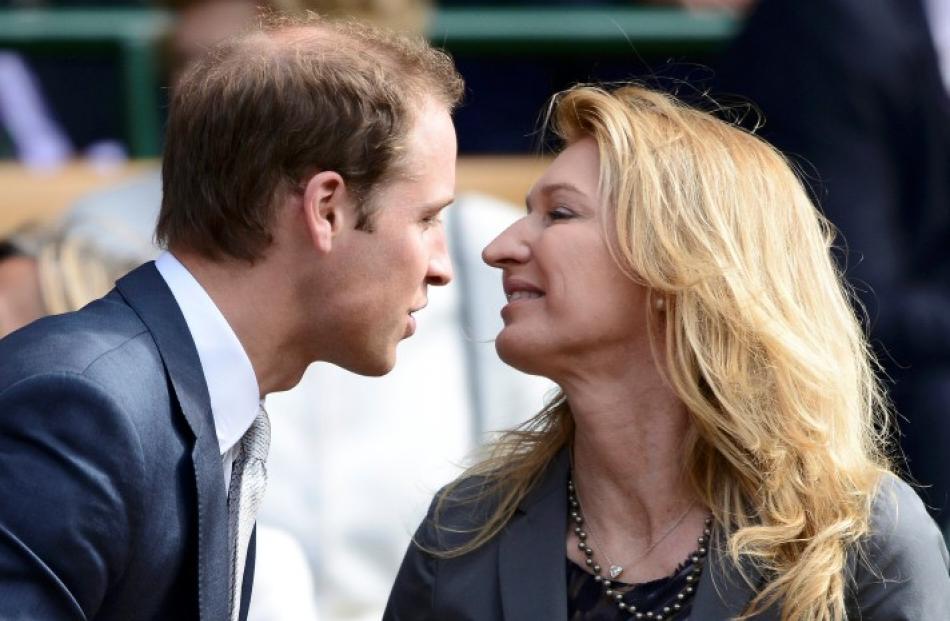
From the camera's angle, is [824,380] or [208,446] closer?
[208,446]

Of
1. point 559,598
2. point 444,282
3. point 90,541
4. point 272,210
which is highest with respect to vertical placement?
point 272,210

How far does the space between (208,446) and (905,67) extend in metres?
2.19

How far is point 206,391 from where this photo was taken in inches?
92.7

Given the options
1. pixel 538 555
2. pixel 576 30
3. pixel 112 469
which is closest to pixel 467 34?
pixel 576 30

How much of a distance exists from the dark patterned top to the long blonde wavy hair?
11 centimetres

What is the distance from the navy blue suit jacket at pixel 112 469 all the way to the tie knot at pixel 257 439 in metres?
0.19

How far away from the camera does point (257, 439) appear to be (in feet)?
8.34

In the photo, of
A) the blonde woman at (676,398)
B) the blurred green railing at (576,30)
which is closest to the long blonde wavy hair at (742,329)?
the blonde woman at (676,398)

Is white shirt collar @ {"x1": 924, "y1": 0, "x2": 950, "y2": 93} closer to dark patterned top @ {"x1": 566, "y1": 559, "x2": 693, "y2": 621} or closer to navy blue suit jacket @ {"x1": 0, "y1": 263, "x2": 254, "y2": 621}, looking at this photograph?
dark patterned top @ {"x1": 566, "y1": 559, "x2": 693, "y2": 621}

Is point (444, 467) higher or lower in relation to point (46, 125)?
lower

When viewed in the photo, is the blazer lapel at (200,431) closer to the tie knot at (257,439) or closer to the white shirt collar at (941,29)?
the tie knot at (257,439)

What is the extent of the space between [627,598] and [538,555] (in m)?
0.17

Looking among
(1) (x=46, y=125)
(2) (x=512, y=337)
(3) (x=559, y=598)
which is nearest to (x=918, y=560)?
(3) (x=559, y=598)

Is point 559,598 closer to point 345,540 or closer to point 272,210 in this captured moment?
point 272,210
